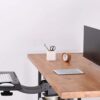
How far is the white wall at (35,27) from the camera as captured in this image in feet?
10.4

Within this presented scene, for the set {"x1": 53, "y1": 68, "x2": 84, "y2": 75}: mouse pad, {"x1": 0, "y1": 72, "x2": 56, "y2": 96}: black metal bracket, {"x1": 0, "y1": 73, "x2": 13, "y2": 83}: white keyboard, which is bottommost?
{"x1": 0, "y1": 72, "x2": 56, "y2": 96}: black metal bracket

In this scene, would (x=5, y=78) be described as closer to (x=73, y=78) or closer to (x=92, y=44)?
(x=73, y=78)

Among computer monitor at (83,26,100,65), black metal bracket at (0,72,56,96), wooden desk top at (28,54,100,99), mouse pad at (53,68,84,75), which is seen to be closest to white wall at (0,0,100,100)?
wooden desk top at (28,54,100,99)

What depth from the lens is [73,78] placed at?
79.4 inches

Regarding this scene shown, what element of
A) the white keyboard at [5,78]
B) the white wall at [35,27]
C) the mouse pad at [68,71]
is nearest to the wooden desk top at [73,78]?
the mouse pad at [68,71]

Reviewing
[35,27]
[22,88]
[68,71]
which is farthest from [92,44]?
[35,27]

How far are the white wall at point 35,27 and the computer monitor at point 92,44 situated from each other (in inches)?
27.3

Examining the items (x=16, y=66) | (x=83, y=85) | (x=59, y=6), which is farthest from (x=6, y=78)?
(x=59, y=6)

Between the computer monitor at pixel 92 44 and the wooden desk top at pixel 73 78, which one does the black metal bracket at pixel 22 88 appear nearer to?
the wooden desk top at pixel 73 78

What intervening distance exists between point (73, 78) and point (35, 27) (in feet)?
4.38

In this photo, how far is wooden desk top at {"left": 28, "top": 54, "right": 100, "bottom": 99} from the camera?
1.69 metres

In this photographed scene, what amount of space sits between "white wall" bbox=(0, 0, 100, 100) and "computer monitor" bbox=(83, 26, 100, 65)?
2.28 ft

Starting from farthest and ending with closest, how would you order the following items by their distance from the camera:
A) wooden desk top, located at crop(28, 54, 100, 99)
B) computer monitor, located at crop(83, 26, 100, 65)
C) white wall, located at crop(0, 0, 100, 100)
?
white wall, located at crop(0, 0, 100, 100) < computer monitor, located at crop(83, 26, 100, 65) < wooden desk top, located at crop(28, 54, 100, 99)

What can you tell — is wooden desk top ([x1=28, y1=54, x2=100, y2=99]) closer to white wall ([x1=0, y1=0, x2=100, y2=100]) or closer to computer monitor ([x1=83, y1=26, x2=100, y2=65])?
computer monitor ([x1=83, y1=26, x2=100, y2=65])
